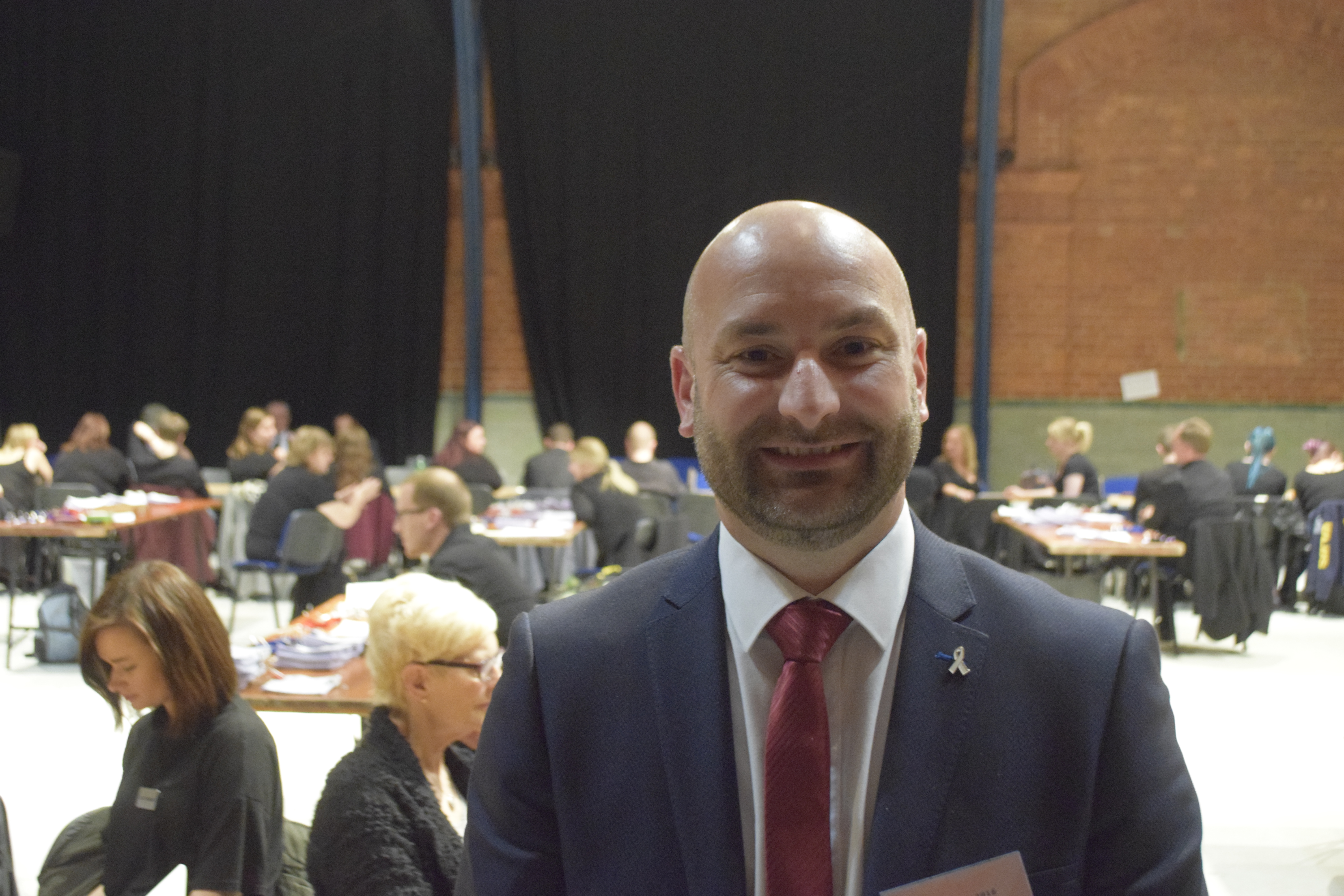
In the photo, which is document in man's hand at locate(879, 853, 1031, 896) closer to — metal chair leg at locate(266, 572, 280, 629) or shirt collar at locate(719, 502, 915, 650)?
shirt collar at locate(719, 502, 915, 650)

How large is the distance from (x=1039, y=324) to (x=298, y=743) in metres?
7.84

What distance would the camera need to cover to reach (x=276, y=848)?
7.68ft

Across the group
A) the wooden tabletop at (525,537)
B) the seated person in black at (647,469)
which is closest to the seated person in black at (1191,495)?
the seated person in black at (647,469)

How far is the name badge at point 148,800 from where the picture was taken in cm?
233

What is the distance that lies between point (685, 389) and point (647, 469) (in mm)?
7128

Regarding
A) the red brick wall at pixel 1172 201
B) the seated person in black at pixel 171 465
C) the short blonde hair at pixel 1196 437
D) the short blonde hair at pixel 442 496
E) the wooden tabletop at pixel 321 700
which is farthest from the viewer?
the red brick wall at pixel 1172 201

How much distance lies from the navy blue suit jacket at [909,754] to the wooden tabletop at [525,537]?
549 cm

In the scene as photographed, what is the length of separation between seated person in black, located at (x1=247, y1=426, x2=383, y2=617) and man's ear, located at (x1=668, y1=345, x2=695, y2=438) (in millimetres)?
5541

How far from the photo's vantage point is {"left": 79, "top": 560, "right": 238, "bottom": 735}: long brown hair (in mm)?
2381

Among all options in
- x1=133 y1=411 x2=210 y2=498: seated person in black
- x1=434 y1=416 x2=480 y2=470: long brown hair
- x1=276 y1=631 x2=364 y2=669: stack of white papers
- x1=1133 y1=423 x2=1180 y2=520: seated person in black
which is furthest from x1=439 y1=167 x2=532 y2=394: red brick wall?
x1=276 y1=631 x2=364 y2=669: stack of white papers

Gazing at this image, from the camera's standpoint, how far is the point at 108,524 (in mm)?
6512

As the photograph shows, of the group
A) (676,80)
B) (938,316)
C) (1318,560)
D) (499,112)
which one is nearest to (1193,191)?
(938,316)

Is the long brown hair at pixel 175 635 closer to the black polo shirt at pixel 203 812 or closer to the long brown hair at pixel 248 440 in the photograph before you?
the black polo shirt at pixel 203 812

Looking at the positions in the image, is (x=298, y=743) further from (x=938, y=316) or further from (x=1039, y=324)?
(x=1039, y=324)
